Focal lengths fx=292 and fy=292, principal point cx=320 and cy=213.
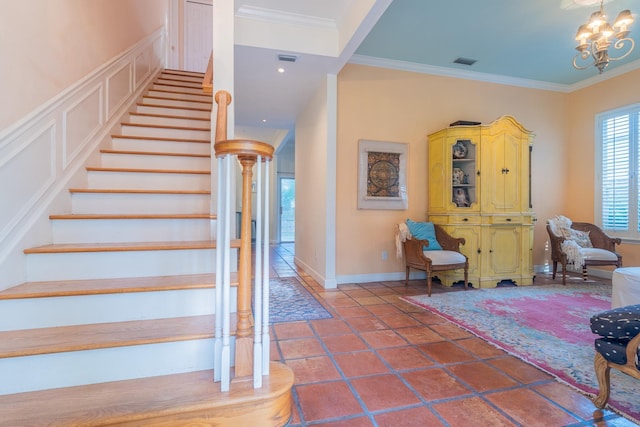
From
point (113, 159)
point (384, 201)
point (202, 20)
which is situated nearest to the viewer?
point (113, 159)

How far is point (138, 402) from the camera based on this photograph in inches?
43.9

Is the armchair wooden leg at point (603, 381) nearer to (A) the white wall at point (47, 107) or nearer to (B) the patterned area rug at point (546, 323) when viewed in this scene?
(B) the patterned area rug at point (546, 323)

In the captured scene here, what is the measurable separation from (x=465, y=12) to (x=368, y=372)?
3546mm

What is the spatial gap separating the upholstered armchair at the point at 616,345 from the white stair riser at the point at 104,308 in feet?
6.05

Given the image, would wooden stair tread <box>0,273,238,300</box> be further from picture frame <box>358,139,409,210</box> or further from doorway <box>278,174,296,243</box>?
doorway <box>278,174,296,243</box>

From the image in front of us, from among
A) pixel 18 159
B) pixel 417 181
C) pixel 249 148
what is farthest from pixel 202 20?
pixel 249 148

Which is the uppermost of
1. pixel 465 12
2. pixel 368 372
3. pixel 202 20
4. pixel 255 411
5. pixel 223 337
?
pixel 202 20

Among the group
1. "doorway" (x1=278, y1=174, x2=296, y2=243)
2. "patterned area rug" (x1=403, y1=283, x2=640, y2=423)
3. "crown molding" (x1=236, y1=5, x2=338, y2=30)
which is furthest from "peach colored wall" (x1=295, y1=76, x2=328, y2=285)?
"doorway" (x1=278, y1=174, x2=296, y2=243)

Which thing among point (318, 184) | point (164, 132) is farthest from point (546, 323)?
point (164, 132)

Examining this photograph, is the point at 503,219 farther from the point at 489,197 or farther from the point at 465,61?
the point at 465,61

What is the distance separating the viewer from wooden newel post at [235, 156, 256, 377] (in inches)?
48.0

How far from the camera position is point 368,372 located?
5.84 ft

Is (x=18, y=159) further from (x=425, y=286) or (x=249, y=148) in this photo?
(x=425, y=286)

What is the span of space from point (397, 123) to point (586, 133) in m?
3.21
